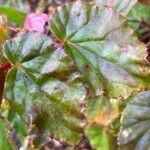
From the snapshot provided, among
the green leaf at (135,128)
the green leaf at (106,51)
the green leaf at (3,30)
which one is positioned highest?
the green leaf at (3,30)

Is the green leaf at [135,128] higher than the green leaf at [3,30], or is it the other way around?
the green leaf at [3,30]

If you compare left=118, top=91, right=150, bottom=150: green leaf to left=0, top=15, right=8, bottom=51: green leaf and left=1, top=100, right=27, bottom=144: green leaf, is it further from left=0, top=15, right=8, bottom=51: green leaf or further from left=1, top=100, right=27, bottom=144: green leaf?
left=1, top=100, right=27, bottom=144: green leaf

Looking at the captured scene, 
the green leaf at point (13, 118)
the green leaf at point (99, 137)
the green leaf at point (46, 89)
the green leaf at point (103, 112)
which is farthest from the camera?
the green leaf at point (13, 118)

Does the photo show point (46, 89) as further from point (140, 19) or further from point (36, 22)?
point (140, 19)

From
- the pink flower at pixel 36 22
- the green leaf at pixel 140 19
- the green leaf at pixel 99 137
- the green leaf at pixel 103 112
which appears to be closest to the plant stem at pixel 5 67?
the pink flower at pixel 36 22

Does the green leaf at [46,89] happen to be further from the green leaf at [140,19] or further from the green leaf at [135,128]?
the green leaf at [140,19]
